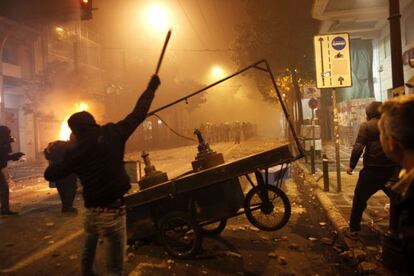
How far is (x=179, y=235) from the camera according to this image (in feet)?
18.6

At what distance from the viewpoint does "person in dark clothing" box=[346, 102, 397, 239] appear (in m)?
5.39

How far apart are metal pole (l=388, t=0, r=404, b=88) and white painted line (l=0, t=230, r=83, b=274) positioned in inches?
238

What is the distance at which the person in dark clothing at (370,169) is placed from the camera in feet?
17.7

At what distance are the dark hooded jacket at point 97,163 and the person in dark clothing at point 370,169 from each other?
3588 millimetres

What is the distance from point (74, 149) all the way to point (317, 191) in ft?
24.0

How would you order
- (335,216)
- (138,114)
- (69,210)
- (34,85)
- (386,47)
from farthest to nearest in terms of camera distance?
1. (34,85)
2. (386,47)
3. (69,210)
4. (335,216)
5. (138,114)

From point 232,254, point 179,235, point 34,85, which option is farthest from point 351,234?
point 34,85

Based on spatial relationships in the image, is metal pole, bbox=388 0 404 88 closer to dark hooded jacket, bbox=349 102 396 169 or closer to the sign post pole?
dark hooded jacket, bbox=349 102 396 169

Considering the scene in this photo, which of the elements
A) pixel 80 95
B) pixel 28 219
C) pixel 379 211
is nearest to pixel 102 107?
pixel 80 95

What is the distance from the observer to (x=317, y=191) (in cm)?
950

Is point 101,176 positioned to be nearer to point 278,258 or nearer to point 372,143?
point 278,258

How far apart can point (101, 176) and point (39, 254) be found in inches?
135

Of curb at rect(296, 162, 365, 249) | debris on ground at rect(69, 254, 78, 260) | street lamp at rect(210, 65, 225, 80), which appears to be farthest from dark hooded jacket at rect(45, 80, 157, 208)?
street lamp at rect(210, 65, 225, 80)

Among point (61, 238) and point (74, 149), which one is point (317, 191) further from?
point (74, 149)
